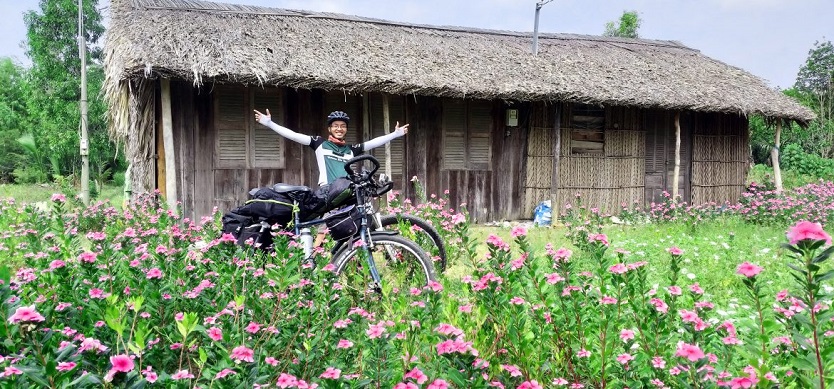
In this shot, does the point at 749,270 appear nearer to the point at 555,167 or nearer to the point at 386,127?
the point at 386,127

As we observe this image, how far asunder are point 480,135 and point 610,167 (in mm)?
2614

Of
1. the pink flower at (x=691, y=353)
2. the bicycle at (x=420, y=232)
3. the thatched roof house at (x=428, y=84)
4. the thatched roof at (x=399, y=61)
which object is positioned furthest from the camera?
the thatched roof house at (x=428, y=84)

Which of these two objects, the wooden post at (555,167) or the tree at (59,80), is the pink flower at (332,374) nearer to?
the wooden post at (555,167)

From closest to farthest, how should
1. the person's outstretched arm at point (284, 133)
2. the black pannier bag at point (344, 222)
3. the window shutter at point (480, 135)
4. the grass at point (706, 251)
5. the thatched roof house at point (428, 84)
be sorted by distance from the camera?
the black pannier bag at point (344, 222) < the grass at point (706, 251) < the person's outstretched arm at point (284, 133) < the thatched roof house at point (428, 84) < the window shutter at point (480, 135)

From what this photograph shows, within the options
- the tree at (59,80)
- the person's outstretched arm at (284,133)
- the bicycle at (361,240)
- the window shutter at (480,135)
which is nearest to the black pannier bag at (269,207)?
the bicycle at (361,240)

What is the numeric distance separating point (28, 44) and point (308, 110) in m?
17.3

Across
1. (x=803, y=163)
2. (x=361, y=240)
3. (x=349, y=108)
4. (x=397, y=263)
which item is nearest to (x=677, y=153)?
(x=349, y=108)

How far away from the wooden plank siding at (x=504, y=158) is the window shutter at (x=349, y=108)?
0.05 ft

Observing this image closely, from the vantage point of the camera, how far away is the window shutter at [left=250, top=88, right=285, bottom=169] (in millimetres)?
8242

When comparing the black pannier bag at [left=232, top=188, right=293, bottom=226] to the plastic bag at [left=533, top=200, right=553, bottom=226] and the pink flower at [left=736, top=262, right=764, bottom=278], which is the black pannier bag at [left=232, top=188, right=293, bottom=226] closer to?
the pink flower at [left=736, top=262, right=764, bottom=278]

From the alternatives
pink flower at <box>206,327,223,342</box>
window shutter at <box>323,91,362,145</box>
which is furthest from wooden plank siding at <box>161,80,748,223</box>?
pink flower at <box>206,327,223,342</box>

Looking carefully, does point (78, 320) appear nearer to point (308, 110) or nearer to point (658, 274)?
point (658, 274)

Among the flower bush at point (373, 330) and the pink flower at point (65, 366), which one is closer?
the pink flower at point (65, 366)

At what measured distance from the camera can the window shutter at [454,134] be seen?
9258 mm
